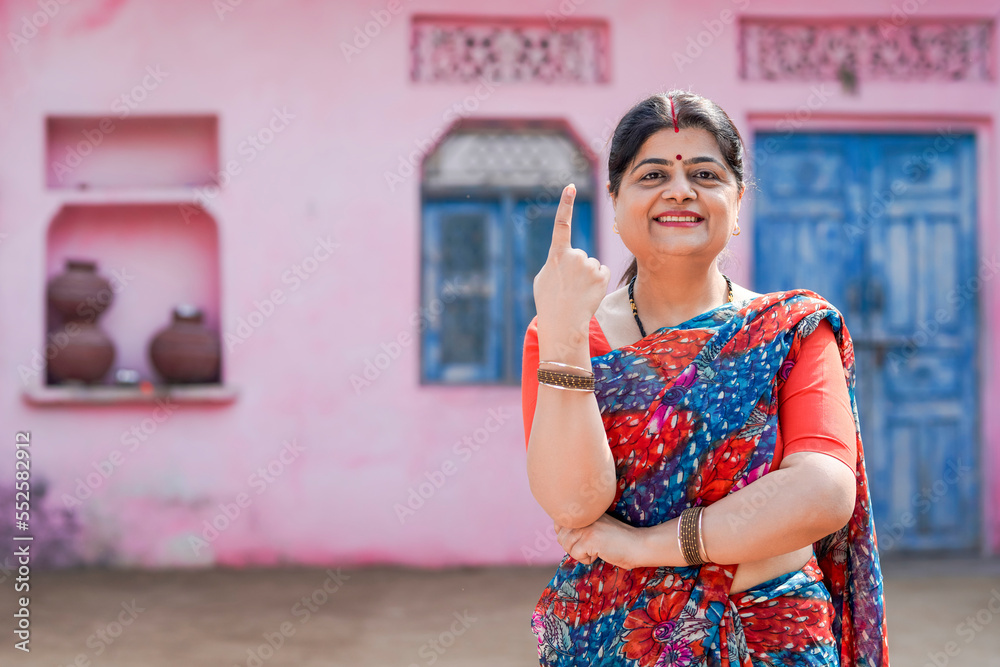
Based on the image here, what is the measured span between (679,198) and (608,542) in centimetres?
52

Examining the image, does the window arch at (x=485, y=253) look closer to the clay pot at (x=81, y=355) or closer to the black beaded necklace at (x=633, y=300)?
the clay pot at (x=81, y=355)

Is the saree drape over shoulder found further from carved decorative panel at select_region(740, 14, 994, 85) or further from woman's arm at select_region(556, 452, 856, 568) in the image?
carved decorative panel at select_region(740, 14, 994, 85)

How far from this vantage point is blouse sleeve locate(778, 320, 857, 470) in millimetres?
1298

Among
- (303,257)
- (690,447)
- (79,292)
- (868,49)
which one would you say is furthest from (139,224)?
(690,447)

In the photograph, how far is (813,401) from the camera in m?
1.32

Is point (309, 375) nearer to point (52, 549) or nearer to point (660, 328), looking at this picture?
point (52, 549)

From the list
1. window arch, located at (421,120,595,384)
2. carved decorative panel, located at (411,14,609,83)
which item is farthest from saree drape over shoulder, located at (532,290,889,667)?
carved decorative panel, located at (411,14,609,83)

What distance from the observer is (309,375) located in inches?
209

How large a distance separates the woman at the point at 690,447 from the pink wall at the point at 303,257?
384cm

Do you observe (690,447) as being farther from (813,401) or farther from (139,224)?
(139,224)

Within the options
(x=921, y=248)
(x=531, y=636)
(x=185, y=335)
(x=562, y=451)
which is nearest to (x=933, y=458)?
(x=921, y=248)

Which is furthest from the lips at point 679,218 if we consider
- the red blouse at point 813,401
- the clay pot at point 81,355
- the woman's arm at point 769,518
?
the clay pot at point 81,355

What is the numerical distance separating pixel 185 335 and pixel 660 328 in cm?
431

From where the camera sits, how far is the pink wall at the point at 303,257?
5.24m
